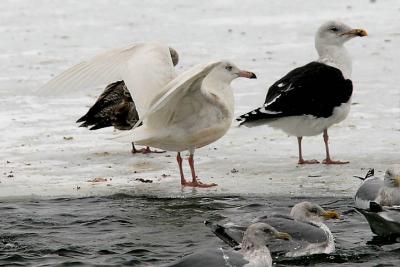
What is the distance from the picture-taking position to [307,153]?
10711 mm

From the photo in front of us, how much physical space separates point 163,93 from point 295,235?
6.81 feet

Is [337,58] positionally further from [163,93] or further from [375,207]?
[375,207]

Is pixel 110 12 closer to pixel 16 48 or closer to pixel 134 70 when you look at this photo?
pixel 16 48

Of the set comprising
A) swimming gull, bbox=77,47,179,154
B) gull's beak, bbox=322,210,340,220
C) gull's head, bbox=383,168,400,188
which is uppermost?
swimming gull, bbox=77,47,179,154

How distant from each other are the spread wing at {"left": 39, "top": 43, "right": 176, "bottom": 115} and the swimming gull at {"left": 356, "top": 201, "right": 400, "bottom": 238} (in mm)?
2524

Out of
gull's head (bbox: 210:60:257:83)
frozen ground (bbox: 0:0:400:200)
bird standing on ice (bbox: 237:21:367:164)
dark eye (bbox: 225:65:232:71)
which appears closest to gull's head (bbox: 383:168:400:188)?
frozen ground (bbox: 0:0:400:200)

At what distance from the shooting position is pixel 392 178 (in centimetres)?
840

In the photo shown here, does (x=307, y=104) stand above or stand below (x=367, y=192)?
above

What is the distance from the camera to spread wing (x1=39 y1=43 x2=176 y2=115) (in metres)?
9.43

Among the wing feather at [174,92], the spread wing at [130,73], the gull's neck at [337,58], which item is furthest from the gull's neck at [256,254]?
the gull's neck at [337,58]

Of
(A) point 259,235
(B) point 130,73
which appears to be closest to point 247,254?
(A) point 259,235

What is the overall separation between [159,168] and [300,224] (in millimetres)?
2838

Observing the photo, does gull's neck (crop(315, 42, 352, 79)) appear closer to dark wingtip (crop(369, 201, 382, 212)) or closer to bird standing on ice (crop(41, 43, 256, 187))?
bird standing on ice (crop(41, 43, 256, 187))

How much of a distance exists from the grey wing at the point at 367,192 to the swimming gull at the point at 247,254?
115cm
